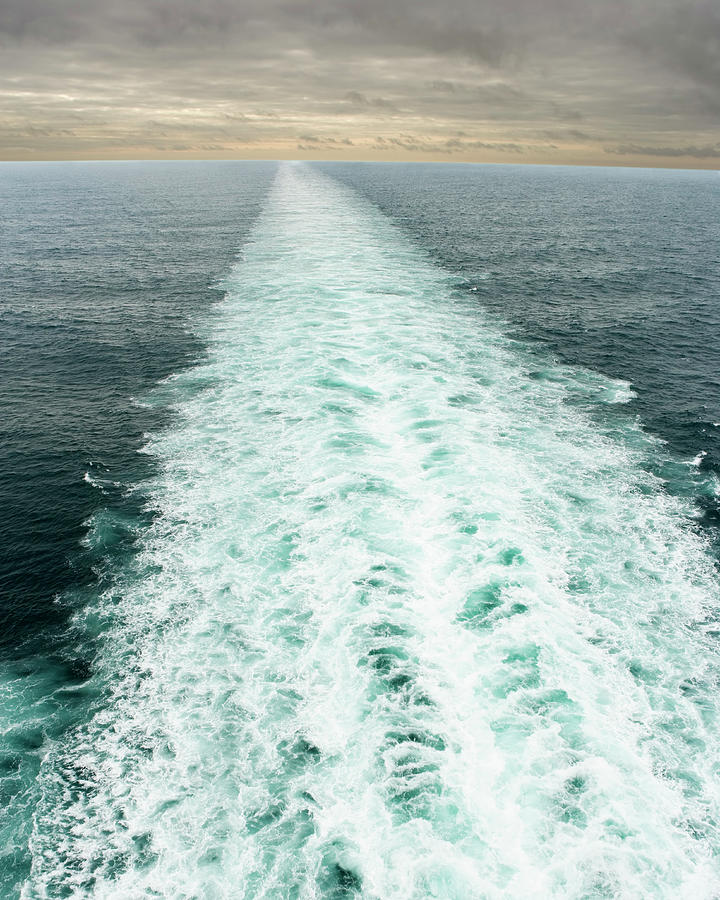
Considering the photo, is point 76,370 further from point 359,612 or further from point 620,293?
point 620,293

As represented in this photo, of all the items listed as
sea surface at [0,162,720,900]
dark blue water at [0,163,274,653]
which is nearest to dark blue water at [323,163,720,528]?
sea surface at [0,162,720,900]

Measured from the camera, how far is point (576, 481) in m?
33.9

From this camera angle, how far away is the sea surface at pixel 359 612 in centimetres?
1747

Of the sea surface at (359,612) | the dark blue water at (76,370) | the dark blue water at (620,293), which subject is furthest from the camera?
the dark blue water at (620,293)

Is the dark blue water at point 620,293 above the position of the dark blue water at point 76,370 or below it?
above

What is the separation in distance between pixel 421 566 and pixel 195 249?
3427 inches

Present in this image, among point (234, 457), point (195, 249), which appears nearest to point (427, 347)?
point (234, 457)

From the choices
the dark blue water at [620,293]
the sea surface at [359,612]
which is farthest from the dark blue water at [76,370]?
the dark blue water at [620,293]

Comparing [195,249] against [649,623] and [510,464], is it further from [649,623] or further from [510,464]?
[649,623]

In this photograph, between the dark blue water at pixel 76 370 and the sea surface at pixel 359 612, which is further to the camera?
the dark blue water at pixel 76 370

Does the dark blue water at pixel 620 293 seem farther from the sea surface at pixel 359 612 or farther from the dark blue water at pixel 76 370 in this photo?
the dark blue water at pixel 76 370

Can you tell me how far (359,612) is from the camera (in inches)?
989

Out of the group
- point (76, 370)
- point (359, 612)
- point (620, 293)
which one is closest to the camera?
point (359, 612)

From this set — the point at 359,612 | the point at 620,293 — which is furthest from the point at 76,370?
the point at 620,293
